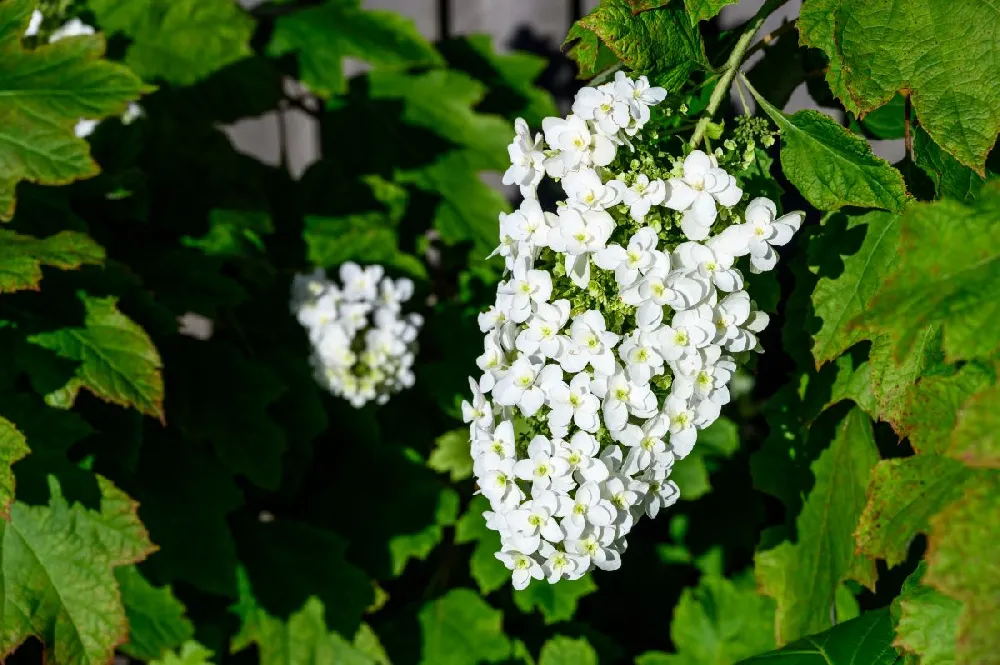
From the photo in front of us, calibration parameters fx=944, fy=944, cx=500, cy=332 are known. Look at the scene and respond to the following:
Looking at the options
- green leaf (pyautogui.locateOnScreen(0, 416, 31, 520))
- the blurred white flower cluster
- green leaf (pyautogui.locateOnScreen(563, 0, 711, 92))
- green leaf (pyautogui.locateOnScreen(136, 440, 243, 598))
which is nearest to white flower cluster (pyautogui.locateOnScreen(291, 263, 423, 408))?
green leaf (pyautogui.locateOnScreen(136, 440, 243, 598))

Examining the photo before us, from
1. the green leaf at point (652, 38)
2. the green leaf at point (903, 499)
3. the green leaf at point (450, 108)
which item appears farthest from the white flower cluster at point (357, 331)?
the green leaf at point (903, 499)

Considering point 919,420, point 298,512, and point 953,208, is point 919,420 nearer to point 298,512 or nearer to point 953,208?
point 953,208

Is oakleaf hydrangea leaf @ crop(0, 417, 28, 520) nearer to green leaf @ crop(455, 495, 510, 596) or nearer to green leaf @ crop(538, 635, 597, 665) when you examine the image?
green leaf @ crop(455, 495, 510, 596)

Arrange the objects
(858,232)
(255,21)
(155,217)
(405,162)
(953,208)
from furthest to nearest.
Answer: (405,162)
(255,21)
(155,217)
(858,232)
(953,208)

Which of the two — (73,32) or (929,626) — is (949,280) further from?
(73,32)

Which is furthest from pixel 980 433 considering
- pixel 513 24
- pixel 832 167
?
pixel 513 24

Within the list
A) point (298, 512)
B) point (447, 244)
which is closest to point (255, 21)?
point (447, 244)
